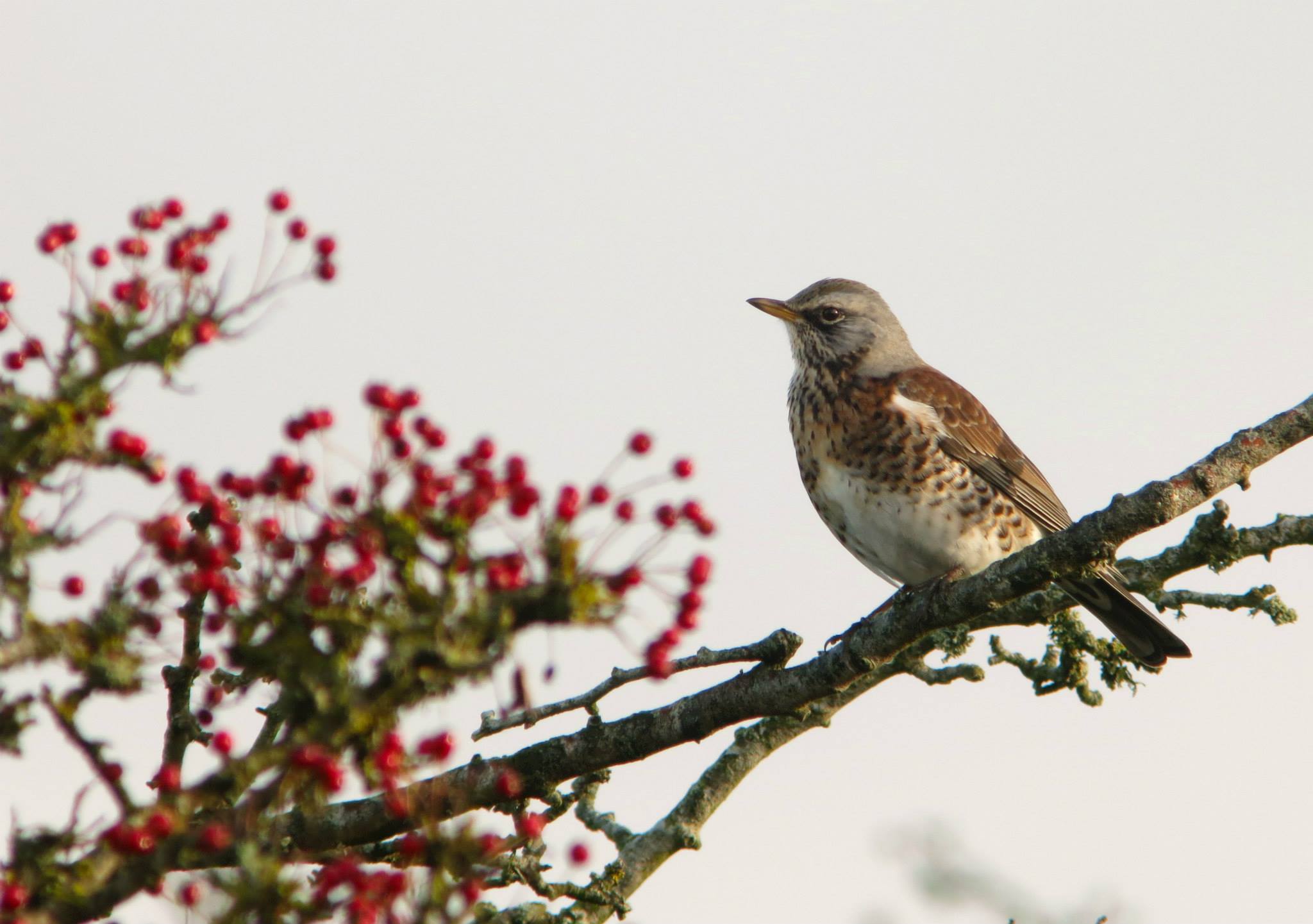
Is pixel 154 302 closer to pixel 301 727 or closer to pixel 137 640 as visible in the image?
pixel 137 640

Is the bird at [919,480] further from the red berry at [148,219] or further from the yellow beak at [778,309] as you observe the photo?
the red berry at [148,219]

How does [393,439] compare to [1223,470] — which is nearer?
[393,439]

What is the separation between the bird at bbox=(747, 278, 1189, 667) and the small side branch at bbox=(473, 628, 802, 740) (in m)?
1.89

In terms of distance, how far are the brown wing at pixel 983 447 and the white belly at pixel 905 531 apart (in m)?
0.34

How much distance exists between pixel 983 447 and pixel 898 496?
806 millimetres

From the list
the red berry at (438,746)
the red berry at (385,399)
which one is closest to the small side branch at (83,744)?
the red berry at (438,746)

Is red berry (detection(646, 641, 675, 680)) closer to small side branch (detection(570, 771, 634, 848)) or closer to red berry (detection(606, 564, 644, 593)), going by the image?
red berry (detection(606, 564, 644, 593))

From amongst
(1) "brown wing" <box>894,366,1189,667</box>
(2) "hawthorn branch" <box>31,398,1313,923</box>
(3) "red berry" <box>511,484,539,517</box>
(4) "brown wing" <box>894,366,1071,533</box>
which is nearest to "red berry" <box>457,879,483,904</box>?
(3) "red berry" <box>511,484,539,517</box>

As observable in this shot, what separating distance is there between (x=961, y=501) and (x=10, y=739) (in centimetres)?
500

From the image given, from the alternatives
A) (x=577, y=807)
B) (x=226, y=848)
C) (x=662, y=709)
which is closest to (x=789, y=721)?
(x=577, y=807)

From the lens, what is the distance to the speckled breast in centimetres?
665

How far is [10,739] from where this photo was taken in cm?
233

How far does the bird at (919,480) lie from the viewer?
662 cm

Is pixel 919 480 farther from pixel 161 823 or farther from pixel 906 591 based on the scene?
pixel 161 823
